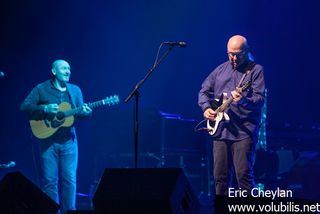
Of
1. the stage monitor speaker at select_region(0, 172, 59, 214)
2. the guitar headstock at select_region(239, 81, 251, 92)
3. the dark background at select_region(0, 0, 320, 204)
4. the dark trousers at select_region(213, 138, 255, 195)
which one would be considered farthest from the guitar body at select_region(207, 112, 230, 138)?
the dark background at select_region(0, 0, 320, 204)

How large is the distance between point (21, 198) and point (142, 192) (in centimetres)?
115

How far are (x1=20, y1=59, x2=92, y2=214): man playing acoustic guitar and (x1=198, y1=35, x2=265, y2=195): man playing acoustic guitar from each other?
2678 mm

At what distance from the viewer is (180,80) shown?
12.5 m

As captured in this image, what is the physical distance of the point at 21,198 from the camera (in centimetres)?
476

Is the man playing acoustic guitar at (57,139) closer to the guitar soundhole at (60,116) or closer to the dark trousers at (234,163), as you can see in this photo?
the guitar soundhole at (60,116)

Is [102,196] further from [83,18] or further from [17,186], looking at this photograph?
[83,18]

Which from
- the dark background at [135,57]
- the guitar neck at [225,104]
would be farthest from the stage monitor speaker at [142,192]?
the dark background at [135,57]

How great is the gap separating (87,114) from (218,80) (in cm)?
260

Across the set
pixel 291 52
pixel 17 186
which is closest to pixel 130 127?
pixel 291 52

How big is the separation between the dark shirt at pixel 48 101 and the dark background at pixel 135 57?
2.78 meters

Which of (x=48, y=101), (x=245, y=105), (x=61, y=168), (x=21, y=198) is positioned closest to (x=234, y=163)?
(x=245, y=105)

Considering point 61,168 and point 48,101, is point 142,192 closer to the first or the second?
point 61,168

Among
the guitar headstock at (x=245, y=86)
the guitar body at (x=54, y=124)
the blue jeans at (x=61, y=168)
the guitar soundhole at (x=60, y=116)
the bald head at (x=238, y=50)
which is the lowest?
the blue jeans at (x=61, y=168)

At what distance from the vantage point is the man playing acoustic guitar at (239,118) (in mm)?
6375
